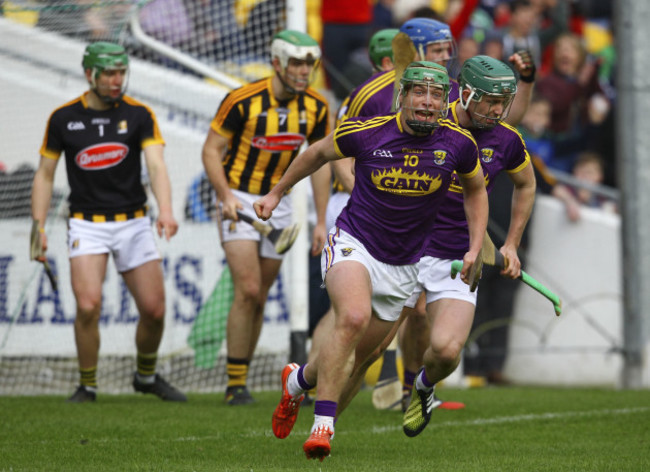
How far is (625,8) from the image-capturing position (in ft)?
32.9

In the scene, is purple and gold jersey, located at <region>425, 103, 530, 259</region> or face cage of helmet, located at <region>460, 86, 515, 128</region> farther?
purple and gold jersey, located at <region>425, 103, 530, 259</region>

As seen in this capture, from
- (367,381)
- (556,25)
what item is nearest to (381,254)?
(367,381)

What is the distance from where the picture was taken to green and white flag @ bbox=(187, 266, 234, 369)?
381 inches

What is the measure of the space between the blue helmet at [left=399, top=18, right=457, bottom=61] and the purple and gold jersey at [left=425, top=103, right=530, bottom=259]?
3.63 ft

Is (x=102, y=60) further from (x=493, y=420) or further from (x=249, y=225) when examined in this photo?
(x=493, y=420)

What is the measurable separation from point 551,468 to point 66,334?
5425 mm

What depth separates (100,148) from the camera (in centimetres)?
780

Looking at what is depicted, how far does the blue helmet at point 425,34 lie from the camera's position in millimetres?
7230

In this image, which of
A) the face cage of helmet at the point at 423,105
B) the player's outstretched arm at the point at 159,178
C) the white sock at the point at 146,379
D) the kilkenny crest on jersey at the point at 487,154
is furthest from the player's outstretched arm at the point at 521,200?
the white sock at the point at 146,379

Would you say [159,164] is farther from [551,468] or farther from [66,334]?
[551,468]

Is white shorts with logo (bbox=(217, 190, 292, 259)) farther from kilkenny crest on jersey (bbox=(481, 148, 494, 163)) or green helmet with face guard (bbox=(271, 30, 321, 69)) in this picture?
kilkenny crest on jersey (bbox=(481, 148, 494, 163))

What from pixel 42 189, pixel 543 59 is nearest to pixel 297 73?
pixel 42 189

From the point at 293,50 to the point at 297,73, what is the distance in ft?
0.51

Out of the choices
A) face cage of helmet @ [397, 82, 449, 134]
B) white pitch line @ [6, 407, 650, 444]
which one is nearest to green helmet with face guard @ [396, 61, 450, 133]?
face cage of helmet @ [397, 82, 449, 134]
